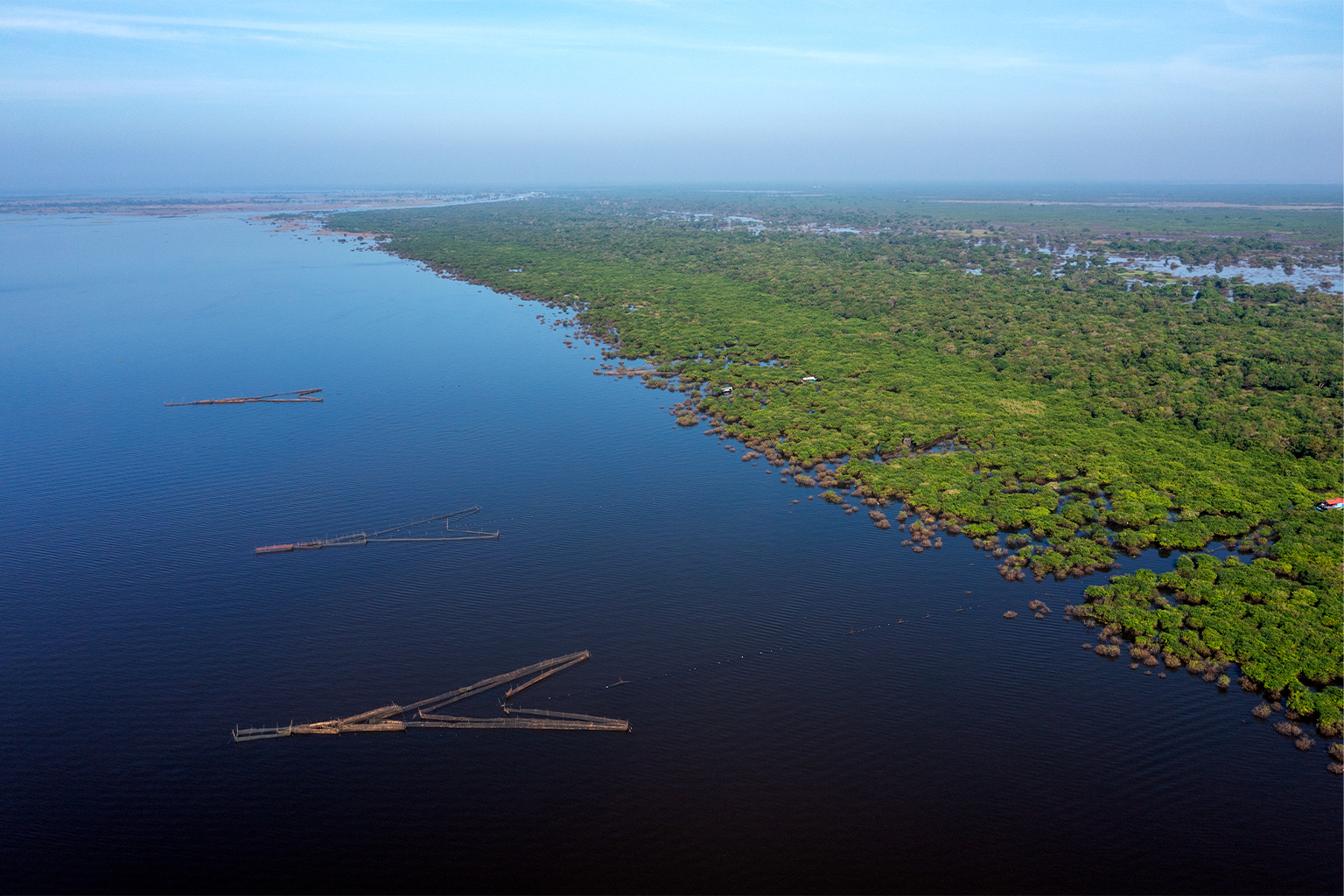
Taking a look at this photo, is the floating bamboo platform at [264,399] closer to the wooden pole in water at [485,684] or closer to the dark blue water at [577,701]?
the dark blue water at [577,701]

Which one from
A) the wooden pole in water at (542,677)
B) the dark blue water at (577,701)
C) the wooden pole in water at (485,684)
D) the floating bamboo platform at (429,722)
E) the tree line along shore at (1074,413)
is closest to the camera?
the dark blue water at (577,701)

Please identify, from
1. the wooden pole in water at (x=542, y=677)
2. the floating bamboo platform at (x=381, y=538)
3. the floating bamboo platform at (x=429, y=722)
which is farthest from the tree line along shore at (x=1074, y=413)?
the floating bamboo platform at (x=429, y=722)

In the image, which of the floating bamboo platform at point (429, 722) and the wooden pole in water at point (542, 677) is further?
the wooden pole in water at point (542, 677)

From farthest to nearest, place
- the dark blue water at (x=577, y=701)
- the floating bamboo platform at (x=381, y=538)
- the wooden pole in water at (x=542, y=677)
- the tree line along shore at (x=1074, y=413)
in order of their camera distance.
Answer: the floating bamboo platform at (x=381, y=538), the tree line along shore at (x=1074, y=413), the wooden pole in water at (x=542, y=677), the dark blue water at (x=577, y=701)

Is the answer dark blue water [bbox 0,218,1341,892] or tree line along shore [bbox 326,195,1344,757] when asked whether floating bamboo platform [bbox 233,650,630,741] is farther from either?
tree line along shore [bbox 326,195,1344,757]

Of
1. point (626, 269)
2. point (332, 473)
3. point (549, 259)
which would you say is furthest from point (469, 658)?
point (549, 259)

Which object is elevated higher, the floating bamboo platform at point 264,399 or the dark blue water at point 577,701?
the floating bamboo platform at point 264,399

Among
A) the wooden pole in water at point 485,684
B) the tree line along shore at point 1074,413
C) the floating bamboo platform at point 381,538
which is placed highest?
the tree line along shore at point 1074,413
